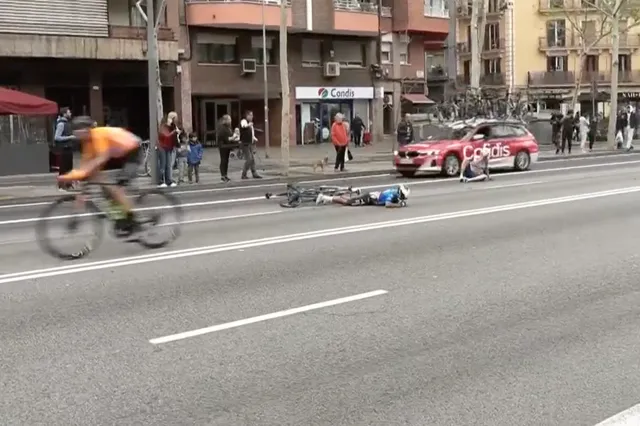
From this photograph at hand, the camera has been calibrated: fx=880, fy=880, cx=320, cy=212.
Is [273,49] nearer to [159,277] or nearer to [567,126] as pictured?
[567,126]

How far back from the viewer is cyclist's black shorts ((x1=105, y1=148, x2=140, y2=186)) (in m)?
10.8

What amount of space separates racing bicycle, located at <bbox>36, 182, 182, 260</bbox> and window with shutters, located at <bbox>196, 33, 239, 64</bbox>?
97.2ft

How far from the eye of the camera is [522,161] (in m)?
25.7

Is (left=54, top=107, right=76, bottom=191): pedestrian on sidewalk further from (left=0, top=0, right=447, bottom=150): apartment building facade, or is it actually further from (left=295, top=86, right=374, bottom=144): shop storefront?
(left=295, top=86, right=374, bottom=144): shop storefront

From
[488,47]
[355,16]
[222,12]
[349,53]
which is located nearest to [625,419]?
[222,12]

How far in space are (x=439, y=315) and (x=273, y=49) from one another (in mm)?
36889

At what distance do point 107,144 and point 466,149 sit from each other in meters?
14.8

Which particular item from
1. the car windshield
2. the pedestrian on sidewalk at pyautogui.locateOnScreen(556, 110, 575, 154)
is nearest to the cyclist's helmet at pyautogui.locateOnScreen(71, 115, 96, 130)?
the car windshield

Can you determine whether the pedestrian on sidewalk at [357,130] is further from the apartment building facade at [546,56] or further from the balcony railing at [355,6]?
the apartment building facade at [546,56]

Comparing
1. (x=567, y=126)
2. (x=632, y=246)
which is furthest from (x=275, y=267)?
(x=567, y=126)

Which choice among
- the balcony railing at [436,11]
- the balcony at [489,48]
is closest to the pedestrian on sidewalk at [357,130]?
the balcony railing at [436,11]

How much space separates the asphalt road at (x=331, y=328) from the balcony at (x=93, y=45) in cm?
2008

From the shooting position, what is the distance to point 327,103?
150ft

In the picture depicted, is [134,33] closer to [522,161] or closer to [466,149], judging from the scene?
[466,149]
